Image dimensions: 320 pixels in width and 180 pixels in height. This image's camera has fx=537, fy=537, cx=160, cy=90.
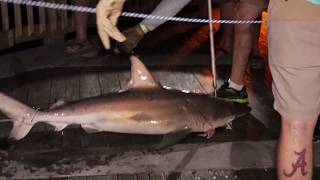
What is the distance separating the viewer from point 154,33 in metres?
8.16

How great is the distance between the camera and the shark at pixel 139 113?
411cm

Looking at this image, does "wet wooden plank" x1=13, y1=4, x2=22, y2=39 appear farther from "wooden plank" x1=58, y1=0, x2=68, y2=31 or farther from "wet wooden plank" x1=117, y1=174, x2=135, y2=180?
"wet wooden plank" x1=117, y1=174, x2=135, y2=180

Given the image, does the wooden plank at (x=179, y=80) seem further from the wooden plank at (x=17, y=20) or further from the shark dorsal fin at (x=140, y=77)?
the wooden plank at (x=17, y=20)

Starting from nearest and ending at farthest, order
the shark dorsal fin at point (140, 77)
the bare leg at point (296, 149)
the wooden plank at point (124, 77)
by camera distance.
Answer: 1. the bare leg at point (296, 149)
2. the shark dorsal fin at point (140, 77)
3. the wooden plank at point (124, 77)

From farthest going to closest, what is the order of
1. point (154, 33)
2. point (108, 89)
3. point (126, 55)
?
1. point (154, 33)
2. point (126, 55)
3. point (108, 89)

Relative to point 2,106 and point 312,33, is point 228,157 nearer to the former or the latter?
point 312,33

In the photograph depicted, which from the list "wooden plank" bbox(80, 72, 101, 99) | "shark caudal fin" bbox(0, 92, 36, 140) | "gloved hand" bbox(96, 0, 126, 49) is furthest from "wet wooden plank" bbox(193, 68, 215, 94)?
"gloved hand" bbox(96, 0, 126, 49)

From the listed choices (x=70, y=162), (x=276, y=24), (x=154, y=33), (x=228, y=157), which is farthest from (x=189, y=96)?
(x=154, y=33)

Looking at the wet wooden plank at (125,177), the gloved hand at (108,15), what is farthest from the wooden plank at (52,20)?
the gloved hand at (108,15)

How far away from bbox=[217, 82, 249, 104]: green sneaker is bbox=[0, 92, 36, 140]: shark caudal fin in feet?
5.97

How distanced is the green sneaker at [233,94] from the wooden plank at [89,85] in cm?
125

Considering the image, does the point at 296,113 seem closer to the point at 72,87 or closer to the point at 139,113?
the point at 139,113

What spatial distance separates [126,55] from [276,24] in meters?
3.63

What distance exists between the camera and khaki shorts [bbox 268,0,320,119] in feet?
10.0
